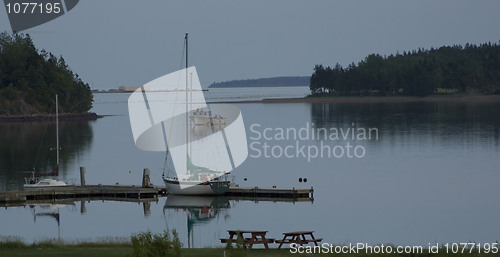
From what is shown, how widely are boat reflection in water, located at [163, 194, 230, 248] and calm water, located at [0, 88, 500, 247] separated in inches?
2.5

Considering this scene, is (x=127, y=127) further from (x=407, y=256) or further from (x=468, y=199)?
(x=407, y=256)

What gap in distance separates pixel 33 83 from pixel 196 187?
130703mm

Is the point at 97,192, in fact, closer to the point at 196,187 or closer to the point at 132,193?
the point at 132,193

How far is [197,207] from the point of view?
2295 inches

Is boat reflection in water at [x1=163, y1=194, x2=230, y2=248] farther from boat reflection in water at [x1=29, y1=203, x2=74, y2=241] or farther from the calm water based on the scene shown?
boat reflection in water at [x1=29, y1=203, x2=74, y2=241]

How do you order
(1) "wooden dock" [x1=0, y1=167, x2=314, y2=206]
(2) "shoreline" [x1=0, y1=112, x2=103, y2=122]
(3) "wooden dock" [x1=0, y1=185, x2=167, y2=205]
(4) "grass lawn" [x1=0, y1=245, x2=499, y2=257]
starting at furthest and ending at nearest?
(2) "shoreline" [x1=0, y1=112, x2=103, y2=122] → (3) "wooden dock" [x1=0, y1=185, x2=167, y2=205] → (1) "wooden dock" [x1=0, y1=167, x2=314, y2=206] → (4) "grass lawn" [x1=0, y1=245, x2=499, y2=257]

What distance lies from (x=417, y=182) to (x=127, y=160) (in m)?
34.4

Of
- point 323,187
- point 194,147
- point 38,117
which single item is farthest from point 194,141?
point 38,117

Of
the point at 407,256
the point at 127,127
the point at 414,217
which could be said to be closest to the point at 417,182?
the point at 414,217

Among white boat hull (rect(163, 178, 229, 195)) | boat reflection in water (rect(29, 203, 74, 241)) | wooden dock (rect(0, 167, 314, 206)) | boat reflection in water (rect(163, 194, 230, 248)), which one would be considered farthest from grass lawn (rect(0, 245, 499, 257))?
white boat hull (rect(163, 178, 229, 195))

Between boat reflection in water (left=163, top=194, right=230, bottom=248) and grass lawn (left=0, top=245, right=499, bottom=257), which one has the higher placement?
grass lawn (left=0, top=245, right=499, bottom=257)

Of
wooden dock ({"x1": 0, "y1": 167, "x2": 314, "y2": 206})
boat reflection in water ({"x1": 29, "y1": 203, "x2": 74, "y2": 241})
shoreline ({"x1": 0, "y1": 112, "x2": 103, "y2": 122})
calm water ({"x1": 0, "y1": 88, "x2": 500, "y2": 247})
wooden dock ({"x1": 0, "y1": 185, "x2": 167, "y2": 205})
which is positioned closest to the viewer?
calm water ({"x1": 0, "y1": 88, "x2": 500, "y2": 247})

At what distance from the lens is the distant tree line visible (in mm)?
183375

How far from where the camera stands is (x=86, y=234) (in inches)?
1934
